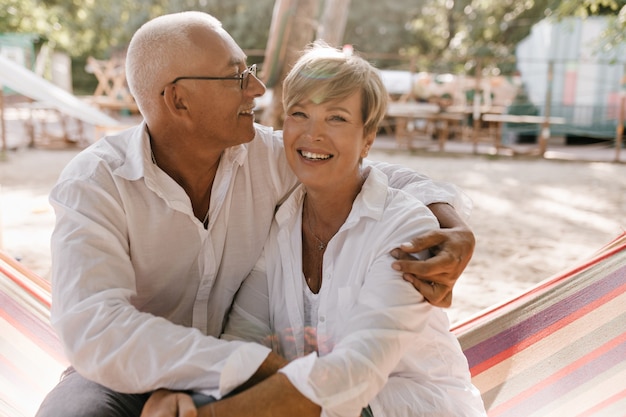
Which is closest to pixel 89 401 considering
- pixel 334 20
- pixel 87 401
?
→ pixel 87 401

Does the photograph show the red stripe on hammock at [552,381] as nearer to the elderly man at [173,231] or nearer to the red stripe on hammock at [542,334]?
the red stripe on hammock at [542,334]

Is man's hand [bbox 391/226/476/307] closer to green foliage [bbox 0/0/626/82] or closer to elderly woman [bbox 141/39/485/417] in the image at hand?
elderly woman [bbox 141/39/485/417]

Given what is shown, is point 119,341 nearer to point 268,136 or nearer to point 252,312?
point 252,312

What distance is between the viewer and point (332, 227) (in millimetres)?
1817

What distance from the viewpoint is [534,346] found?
2184mm

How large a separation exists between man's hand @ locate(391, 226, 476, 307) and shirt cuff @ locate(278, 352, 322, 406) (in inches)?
12.6

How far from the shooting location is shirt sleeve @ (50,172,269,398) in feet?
4.75

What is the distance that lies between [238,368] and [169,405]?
177 mm

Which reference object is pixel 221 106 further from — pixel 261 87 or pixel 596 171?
pixel 596 171

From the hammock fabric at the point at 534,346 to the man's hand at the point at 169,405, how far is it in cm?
89

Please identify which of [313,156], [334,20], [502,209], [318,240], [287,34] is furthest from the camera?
[502,209]

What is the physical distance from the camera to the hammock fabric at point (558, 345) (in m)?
2.07

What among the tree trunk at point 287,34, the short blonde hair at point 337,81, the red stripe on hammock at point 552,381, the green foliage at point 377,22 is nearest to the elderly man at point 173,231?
the short blonde hair at point 337,81

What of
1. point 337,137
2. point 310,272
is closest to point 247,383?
point 310,272
